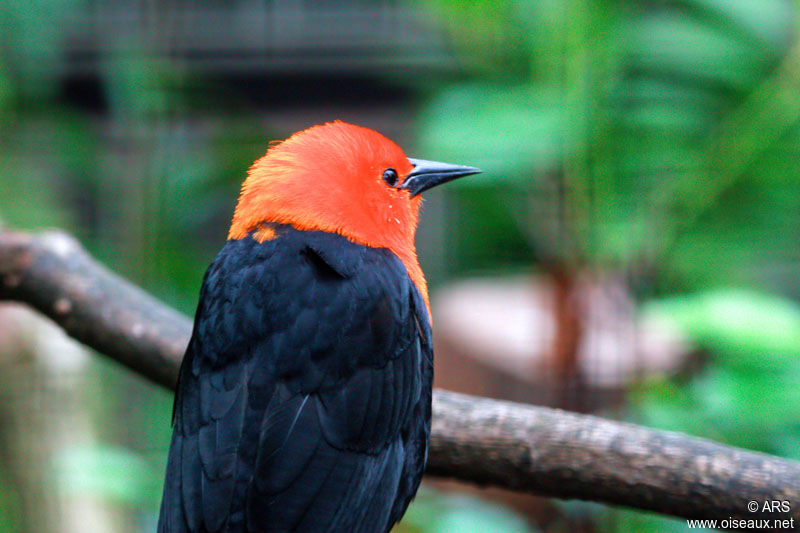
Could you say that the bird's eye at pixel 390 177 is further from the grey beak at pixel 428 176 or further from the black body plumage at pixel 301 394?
the black body plumage at pixel 301 394

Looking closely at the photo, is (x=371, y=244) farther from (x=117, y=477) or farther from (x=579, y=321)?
(x=117, y=477)

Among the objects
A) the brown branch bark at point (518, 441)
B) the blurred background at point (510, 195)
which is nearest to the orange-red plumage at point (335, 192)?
the brown branch bark at point (518, 441)

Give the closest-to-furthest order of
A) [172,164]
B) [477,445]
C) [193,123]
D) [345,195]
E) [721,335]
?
[477,445] → [345,195] → [721,335] → [172,164] → [193,123]

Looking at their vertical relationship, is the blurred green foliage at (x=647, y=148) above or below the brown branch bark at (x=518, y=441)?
above

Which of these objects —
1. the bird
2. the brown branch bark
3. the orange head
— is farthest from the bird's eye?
the brown branch bark

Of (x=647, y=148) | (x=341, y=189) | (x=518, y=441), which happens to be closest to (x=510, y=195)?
(x=647, y=148)

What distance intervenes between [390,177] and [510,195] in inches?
30.5

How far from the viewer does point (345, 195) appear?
1917 mm

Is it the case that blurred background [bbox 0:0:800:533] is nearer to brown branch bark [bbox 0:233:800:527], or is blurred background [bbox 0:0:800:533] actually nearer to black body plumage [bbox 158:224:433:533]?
brown branch bark [bbox 0:233:800:527]

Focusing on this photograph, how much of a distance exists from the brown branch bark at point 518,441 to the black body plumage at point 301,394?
16cm

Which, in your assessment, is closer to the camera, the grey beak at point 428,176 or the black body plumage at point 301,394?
the black body plumage at point 301,394

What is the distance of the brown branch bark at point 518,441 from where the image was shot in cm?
163

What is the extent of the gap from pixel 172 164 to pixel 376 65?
39.0 inches

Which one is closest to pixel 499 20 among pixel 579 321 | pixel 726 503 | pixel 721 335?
pixel 579 321
